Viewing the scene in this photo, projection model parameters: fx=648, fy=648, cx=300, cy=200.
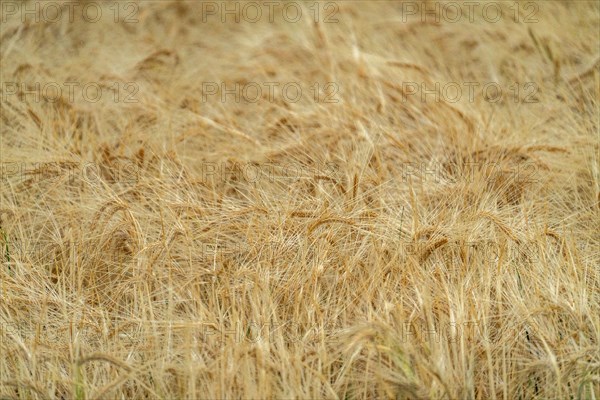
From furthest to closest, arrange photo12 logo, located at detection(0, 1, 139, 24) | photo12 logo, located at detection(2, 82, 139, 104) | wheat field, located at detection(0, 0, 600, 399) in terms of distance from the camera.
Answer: photo12 logo, located at detection(0, 1, 139, 24)
photo12 logo, located at detection(2, 82, 139, 104)
wheat field, located at detection(0, 0, 600, 399)

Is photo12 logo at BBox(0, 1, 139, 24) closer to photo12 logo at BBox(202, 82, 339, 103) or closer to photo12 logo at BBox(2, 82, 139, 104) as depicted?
photo12 logo at BBox(2, 82, 139, 104)

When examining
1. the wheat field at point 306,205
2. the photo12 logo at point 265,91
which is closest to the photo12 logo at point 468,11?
the wheat field at point 306,205

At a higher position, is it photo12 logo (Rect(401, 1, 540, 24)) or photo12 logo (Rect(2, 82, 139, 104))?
photo12 logo (Rect(401, 1, 540, 24))

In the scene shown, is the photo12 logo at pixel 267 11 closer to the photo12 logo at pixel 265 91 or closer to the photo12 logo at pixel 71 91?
the photo12 logo at pixel 265 91

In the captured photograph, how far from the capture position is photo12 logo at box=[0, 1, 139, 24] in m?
3.33

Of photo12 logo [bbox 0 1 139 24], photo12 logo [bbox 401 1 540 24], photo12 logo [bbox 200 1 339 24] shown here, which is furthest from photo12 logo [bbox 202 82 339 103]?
photo12 logo [bbox 0 1 139 24]

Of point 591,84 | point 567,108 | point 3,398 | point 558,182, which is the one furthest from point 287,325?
point 591,84

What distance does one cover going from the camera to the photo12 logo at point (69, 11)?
10.9 feet

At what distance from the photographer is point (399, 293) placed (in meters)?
1.77

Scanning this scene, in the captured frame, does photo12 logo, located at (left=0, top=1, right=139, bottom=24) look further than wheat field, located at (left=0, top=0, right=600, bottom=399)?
Yes

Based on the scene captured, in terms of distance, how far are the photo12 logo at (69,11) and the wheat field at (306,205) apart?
0.10 ft

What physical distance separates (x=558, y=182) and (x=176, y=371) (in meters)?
1.46

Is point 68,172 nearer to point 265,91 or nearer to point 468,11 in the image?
point 265,91

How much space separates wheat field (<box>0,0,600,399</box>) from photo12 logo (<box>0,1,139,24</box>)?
0.10ft
